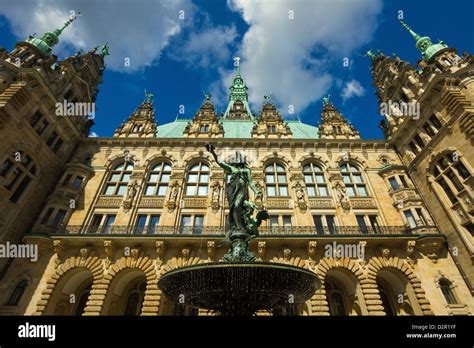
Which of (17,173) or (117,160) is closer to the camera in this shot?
(17,173)

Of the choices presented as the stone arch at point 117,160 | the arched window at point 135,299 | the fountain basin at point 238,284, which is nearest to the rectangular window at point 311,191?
the fountain basin at point 238,284

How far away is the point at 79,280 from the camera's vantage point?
16125mm

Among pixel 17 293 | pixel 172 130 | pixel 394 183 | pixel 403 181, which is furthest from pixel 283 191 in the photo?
pixel 17 293

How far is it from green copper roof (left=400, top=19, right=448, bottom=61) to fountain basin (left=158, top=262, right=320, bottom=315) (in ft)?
81.3

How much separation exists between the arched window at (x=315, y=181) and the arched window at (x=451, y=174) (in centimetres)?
774

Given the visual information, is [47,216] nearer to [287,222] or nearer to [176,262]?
[176,262]

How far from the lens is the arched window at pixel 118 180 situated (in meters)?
20.2

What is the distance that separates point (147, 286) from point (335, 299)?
480 inches

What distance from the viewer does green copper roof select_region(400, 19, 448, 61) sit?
21727 millimetres

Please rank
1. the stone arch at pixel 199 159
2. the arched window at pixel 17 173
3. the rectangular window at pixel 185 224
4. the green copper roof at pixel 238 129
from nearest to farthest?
the arched window at pixel 17 173
the rectangular window at pixel 185 224
the stone arch at pixel 199 159
the green copper roof at pixel 238 129

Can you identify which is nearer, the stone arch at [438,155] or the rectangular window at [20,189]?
the stone arch at [438,155]

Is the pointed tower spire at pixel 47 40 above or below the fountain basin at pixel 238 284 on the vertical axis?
above

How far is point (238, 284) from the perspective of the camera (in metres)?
6.61

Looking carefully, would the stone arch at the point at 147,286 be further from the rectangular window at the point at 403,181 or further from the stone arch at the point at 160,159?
the rectangular window at the point at 403,181
